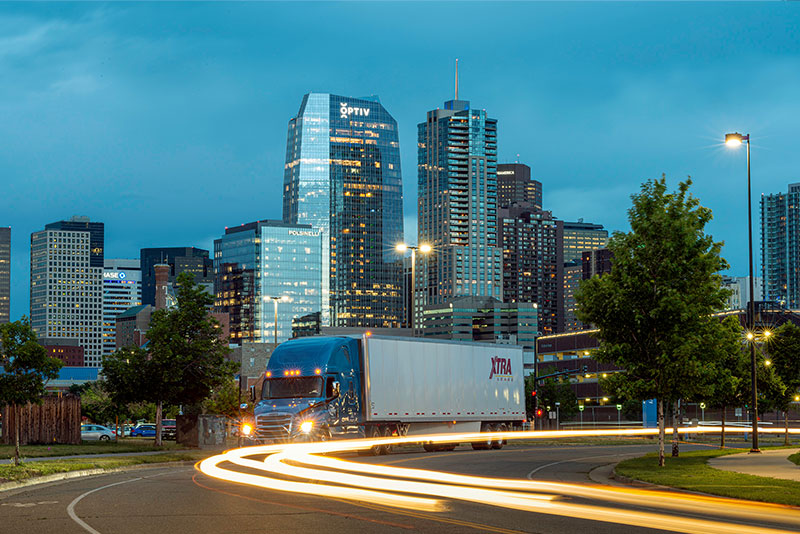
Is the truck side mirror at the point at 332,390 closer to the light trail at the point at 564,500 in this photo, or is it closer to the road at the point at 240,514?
the road at the point at 240,514

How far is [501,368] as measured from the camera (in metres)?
50.1

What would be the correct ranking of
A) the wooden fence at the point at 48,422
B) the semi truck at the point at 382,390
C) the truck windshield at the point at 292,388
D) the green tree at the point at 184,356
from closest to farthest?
the semi truck at the point at 382,390
the truck windshield at the point at 292,388
the green tree at the point at 184,356
the wooden fence at the point at 48,422

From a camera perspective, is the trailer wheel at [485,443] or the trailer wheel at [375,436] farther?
the trailer wheel at [485,443]

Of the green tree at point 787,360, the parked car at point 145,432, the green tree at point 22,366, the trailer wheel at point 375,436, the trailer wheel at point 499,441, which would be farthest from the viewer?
the parked car at point 145,432

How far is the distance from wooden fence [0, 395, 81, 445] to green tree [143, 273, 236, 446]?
190 inches

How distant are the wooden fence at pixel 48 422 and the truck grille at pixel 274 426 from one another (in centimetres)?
1652

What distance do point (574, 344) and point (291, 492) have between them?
13263 cm

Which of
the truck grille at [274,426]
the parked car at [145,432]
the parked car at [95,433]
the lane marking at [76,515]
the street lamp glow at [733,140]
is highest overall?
the street lamp glow at [733,140]

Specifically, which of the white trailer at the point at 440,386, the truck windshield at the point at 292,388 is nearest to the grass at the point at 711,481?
the white trailer at the point at 440,386

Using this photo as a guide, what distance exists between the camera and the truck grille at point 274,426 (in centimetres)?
3640

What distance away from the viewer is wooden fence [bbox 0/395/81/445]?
159 feet

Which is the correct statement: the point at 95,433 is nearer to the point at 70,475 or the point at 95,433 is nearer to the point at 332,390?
A: the point at 332,390

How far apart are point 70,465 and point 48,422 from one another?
21138mm

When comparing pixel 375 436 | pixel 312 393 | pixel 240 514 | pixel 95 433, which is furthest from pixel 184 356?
pixel 240 514
